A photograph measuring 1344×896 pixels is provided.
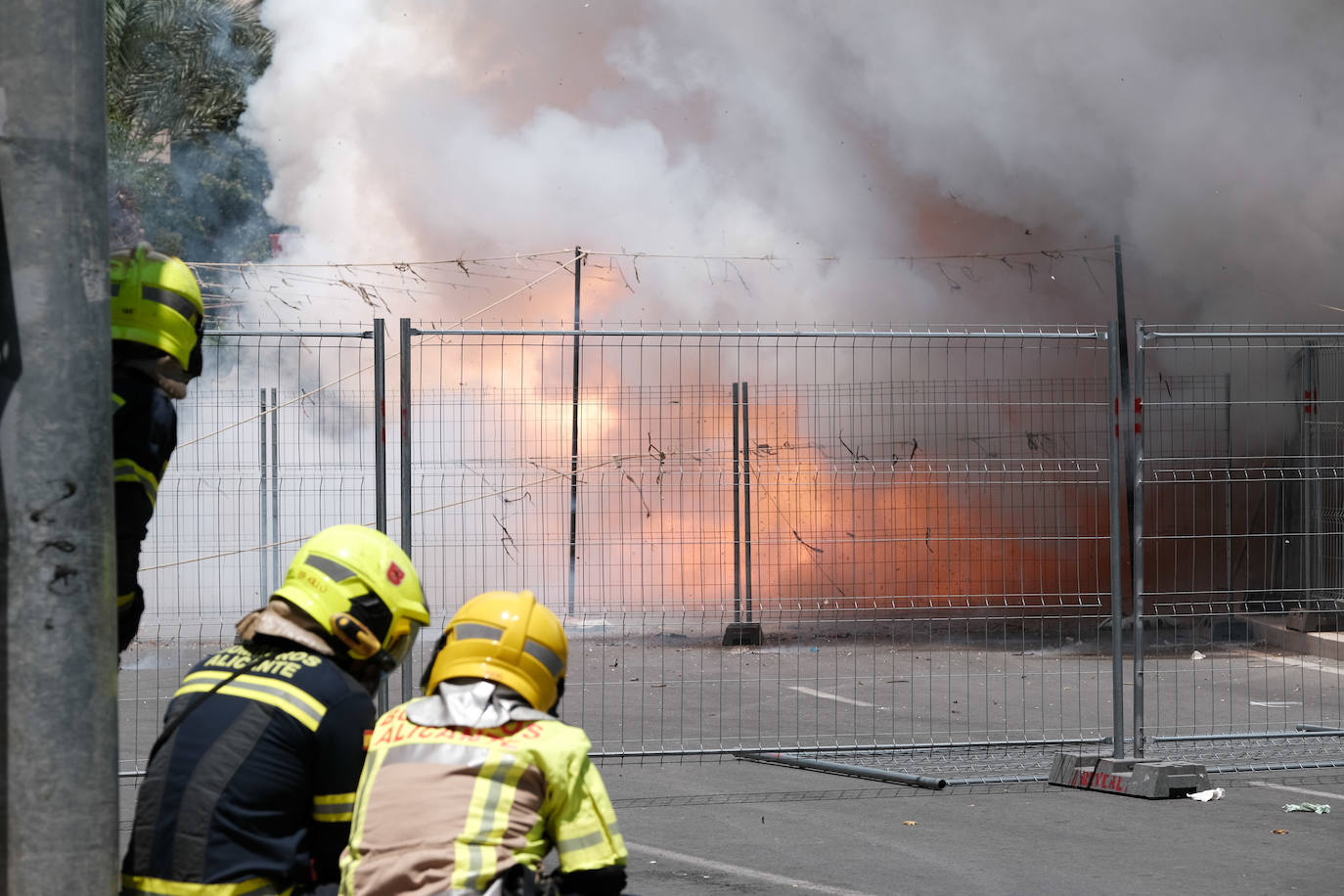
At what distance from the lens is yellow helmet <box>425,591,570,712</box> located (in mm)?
2777

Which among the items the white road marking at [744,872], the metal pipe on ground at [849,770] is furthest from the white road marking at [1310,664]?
the white road marking at [744,872]

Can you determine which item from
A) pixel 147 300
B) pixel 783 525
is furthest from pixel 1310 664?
pixel 147 300

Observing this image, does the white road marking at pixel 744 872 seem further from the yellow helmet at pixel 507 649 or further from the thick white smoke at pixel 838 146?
the thick white smoke at pixel 838 146

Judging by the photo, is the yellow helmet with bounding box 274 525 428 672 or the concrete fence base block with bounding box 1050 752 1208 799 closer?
the yellow helmet with bounding box 274 525 428 672

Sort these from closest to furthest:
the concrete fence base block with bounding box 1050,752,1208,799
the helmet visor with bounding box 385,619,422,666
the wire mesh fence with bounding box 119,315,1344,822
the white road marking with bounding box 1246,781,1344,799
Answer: the helmet visor with bounding box 385,619,422,666
the concrete fence base block with bounding box 1050,752,1208,799
the white road marking with bounding box 1246,781,1344,799
the wire mesh fence with bounding box 119,315,1344,822

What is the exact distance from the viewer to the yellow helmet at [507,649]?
2.78m

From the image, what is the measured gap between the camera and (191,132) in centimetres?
2020

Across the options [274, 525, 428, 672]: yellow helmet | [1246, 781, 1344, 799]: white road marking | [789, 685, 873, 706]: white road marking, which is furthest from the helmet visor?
[789, 685, 873, 706]: white road marking

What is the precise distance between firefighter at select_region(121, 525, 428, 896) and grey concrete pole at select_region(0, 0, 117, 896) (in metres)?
0.29

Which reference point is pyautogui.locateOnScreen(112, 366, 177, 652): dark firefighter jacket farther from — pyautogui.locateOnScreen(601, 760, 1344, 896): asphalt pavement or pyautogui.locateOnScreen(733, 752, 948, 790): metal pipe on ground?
pyautogui.locateOnScreen(733, 752, 948, 790): metal pipe on ground

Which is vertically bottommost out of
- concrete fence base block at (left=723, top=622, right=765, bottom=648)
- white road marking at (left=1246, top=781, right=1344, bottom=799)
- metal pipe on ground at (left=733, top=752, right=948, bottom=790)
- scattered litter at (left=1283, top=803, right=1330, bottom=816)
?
white road marking at (left=1246, top=781, right=1344, bottom=799)

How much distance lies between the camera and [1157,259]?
16328 millimetres

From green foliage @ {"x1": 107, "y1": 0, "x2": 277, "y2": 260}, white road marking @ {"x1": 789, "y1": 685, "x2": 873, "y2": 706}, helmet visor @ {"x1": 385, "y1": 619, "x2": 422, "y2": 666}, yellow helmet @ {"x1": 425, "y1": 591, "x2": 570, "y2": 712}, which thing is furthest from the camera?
green foliage @ {"x1": 107, "y1": 0, "x2": 277, "y2": 260}

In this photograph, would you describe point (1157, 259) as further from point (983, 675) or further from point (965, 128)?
point (983, 675)
